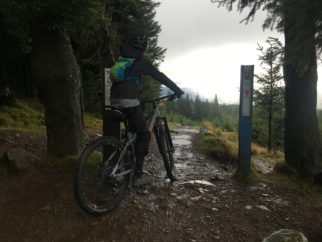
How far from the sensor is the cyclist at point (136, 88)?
4.72 metres

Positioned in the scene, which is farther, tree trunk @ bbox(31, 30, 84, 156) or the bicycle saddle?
tree trunk @ bbox(31, 30, 84, 156)

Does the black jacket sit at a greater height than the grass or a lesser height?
greater

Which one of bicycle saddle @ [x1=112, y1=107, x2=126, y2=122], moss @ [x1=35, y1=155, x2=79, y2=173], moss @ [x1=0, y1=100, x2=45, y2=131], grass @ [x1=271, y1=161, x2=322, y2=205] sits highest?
bicycle saddle @ [x1=112, y1=107, x2=126, y2=122]

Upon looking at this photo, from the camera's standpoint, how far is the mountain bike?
4.11 m

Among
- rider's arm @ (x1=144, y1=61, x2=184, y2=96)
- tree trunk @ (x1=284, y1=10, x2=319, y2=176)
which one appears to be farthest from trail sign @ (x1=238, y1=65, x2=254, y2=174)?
rider's arm @ (x1=144, y1=61, x2=184, y2=96)

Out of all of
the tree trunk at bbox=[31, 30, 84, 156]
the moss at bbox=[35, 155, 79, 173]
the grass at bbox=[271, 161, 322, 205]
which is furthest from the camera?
the grass at bbox=[271, 161, 322, 205]

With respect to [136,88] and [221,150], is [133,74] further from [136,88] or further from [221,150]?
[221,150]

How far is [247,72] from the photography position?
664 centimetres

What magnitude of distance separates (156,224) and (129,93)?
6.26ft

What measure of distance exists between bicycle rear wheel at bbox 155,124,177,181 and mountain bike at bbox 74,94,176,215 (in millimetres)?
556

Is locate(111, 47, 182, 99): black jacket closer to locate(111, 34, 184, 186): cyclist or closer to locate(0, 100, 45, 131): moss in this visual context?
locate(111, 34, 184, 186): cyclist

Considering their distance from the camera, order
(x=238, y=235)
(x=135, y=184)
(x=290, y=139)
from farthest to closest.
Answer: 1. (x=290, y=139)
2. (x=135, y=184)
3. (x=238, y=235)

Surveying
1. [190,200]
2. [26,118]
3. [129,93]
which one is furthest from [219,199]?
[26,118]

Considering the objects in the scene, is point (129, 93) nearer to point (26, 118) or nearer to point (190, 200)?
point (190, 200)
